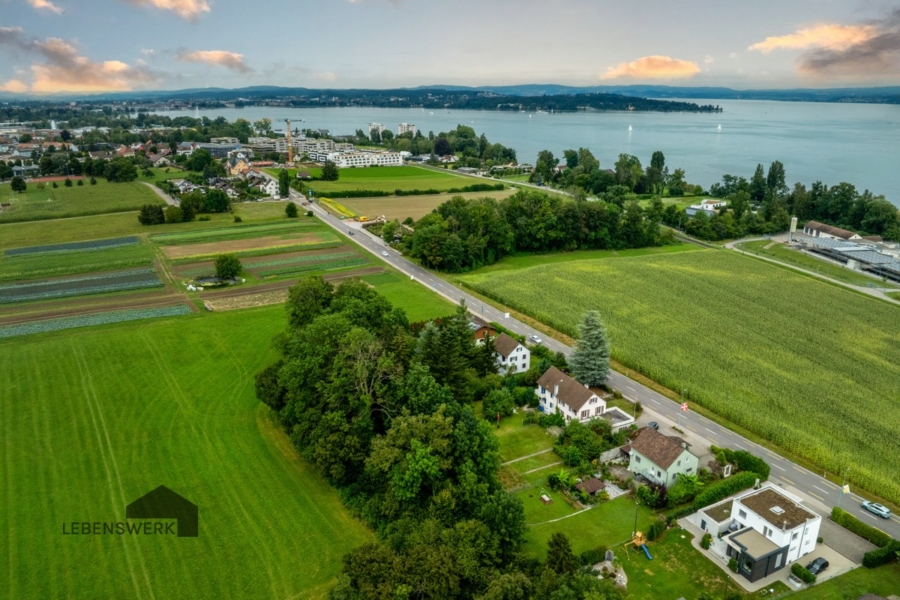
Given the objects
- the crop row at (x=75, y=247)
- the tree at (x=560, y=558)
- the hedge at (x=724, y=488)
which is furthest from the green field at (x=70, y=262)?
the hedge at (x=724, y=488)

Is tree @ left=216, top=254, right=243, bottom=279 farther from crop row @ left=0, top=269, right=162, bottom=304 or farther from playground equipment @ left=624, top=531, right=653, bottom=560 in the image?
playground equipment @ left=624, top=531, right=653, bottom=560

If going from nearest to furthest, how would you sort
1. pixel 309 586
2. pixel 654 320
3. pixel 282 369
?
pixel 309 586 < pixel 282 369 < pixel 654 320

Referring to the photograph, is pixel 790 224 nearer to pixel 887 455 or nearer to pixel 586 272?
pixel 586 272

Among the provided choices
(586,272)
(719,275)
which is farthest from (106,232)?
(719,275)

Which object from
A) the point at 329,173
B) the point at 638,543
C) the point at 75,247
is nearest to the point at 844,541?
the point at 638,543

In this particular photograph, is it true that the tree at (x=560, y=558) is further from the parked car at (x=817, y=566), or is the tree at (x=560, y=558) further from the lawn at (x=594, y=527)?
the parked car at (x=817, y=566)

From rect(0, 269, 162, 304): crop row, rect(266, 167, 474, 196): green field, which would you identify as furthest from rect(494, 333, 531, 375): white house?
rect(266, 167, 474, 196): green field
